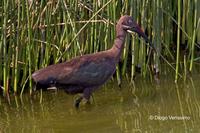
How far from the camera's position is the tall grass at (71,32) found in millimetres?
6020

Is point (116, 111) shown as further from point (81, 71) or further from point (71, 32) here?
point (71, 32)

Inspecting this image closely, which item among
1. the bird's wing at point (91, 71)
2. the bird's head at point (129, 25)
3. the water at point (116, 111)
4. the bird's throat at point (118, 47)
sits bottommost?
the water at point (116, 111)

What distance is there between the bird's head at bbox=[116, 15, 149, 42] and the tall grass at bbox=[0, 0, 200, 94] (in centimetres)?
17

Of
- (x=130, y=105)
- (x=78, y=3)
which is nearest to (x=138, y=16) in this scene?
(x=78, y=3)

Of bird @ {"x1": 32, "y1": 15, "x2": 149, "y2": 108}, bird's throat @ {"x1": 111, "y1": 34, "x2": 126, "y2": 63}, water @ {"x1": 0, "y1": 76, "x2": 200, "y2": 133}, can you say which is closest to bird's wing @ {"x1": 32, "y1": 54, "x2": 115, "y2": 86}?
bird @ {"x1": 32, "y1": 15, "x2": 149, "y2": 108}

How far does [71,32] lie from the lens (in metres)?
6.31

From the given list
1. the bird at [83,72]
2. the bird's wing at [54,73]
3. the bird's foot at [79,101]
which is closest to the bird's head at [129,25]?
the bird at [83,72]

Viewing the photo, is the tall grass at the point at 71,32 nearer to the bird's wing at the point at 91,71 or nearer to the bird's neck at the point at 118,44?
the bird's neck at the point at 118,44

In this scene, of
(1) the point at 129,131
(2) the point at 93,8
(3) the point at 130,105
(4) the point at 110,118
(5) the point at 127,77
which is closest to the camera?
(1) the point at 129,131

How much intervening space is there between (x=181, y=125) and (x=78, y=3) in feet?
6.00

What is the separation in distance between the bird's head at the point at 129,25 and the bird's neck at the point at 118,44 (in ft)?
0.18

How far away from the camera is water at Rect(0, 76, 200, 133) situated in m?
5.25

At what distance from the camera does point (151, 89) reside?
→ 20.8 feet

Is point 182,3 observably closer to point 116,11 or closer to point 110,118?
point 116,11
